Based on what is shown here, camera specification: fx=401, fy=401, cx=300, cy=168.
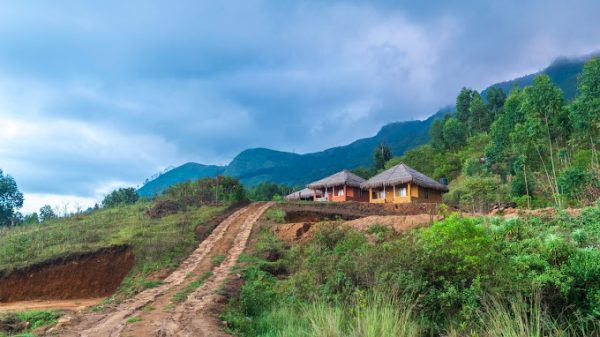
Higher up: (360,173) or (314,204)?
(360,173)

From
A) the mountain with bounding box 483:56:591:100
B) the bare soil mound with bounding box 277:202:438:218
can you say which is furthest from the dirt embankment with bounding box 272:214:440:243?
the mountain with bounding box 483:56:591:100

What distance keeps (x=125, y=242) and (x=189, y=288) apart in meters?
6.75

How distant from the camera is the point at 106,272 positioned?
14711 mm

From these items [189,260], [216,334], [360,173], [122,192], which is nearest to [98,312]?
[216,334]

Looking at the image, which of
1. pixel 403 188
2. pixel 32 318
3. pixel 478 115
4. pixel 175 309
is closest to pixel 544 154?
pixel 403 188

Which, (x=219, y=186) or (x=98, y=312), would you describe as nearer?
(x=98, y=312)

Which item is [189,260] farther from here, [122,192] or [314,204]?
[122,192]

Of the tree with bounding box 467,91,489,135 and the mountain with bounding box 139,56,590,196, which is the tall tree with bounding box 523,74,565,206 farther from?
the mountain with bounding box 139,56,590,196

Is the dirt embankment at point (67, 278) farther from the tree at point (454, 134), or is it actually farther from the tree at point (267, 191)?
the tree at point (454, 134)

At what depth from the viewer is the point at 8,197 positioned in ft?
158

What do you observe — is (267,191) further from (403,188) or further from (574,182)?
(574,182)

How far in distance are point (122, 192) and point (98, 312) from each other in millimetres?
41597

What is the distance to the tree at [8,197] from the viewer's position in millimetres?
46503

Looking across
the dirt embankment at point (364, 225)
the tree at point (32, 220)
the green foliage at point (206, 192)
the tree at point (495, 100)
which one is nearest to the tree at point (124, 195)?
the tree at point (32, 220)
